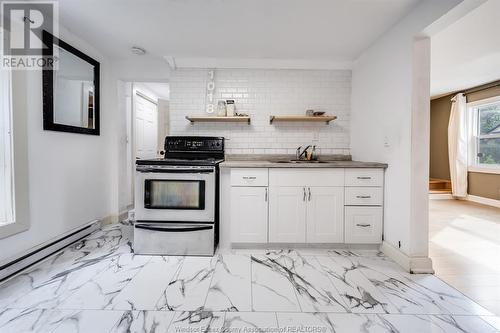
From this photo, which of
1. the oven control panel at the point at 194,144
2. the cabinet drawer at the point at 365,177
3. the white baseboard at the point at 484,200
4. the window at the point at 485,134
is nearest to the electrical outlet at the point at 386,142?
the cabinet drawer at the point at 365,177

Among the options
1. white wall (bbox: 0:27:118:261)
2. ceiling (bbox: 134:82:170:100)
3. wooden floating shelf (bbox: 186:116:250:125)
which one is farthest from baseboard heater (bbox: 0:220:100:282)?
ceiling (bbox: 134:82:170:100)

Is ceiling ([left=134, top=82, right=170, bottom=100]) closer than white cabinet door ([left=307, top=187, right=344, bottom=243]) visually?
No

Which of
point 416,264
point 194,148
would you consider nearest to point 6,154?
point 194,148

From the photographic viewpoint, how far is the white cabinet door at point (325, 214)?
98.0 inches

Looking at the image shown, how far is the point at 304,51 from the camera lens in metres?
2.86

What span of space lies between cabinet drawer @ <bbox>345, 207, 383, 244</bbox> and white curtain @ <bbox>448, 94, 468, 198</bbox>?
403cm

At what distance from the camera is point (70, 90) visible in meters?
2.57

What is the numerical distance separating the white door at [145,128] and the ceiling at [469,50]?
4289mm

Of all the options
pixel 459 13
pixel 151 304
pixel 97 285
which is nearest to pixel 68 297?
pixel 97 285

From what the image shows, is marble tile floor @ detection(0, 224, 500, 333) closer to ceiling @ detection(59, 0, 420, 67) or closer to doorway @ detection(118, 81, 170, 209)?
doorway @ detection(118, 81, 170, 209)

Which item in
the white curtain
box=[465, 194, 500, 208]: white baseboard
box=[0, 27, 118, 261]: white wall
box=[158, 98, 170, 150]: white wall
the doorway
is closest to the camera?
box=[0, 27, 118, 261]: white wall

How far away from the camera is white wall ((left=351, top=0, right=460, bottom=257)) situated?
6.73 feet

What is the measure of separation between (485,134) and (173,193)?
19.8ft

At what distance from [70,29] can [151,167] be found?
1.64 metres
